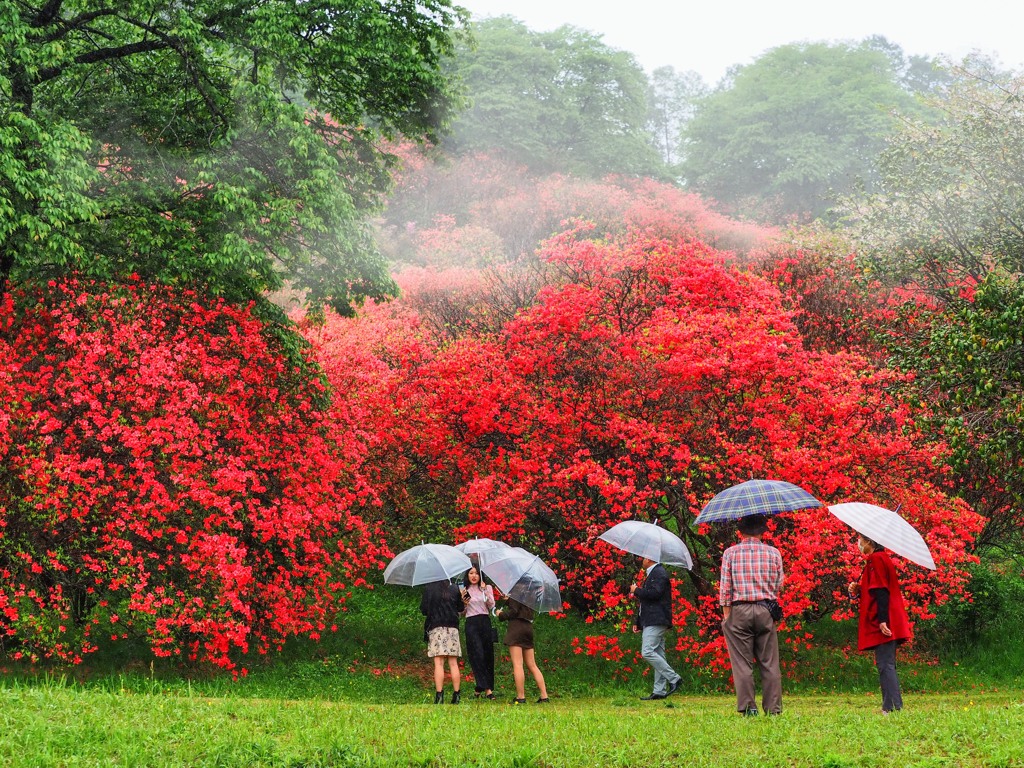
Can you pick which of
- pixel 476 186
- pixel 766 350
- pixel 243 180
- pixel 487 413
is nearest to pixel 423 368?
pixel 487 413

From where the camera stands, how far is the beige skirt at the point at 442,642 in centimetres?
1094

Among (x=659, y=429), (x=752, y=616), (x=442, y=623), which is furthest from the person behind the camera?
(x=659, y=429)

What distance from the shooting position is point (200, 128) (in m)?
14.3

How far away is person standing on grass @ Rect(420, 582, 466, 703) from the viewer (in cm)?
1095

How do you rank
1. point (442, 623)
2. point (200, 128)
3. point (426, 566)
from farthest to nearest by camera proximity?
point (200, 128) → point (442, 623) → point (426, 566)

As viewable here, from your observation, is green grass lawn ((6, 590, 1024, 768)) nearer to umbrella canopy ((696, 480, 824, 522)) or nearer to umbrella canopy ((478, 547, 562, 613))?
umbrella canopy ((478, 547, 562, 613))

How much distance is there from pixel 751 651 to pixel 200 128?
11023mm

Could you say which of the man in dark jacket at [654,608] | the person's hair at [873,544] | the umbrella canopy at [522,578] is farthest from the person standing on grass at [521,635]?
the person's hair at [873,544]

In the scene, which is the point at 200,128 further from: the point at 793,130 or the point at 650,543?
the point at 793,130

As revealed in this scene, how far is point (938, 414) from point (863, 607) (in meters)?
4.74

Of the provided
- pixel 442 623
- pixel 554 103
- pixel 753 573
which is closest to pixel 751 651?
pixel 753 573

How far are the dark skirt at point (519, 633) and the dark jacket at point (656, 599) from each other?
1.40m

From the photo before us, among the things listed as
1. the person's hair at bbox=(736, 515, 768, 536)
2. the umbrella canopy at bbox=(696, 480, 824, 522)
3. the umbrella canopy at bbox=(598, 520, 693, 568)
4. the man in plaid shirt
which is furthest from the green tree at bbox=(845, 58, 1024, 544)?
the man in plaid shirt

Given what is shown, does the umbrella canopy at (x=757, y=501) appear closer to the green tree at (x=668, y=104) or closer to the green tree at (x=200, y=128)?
the green tree at (x=200, y=128)
